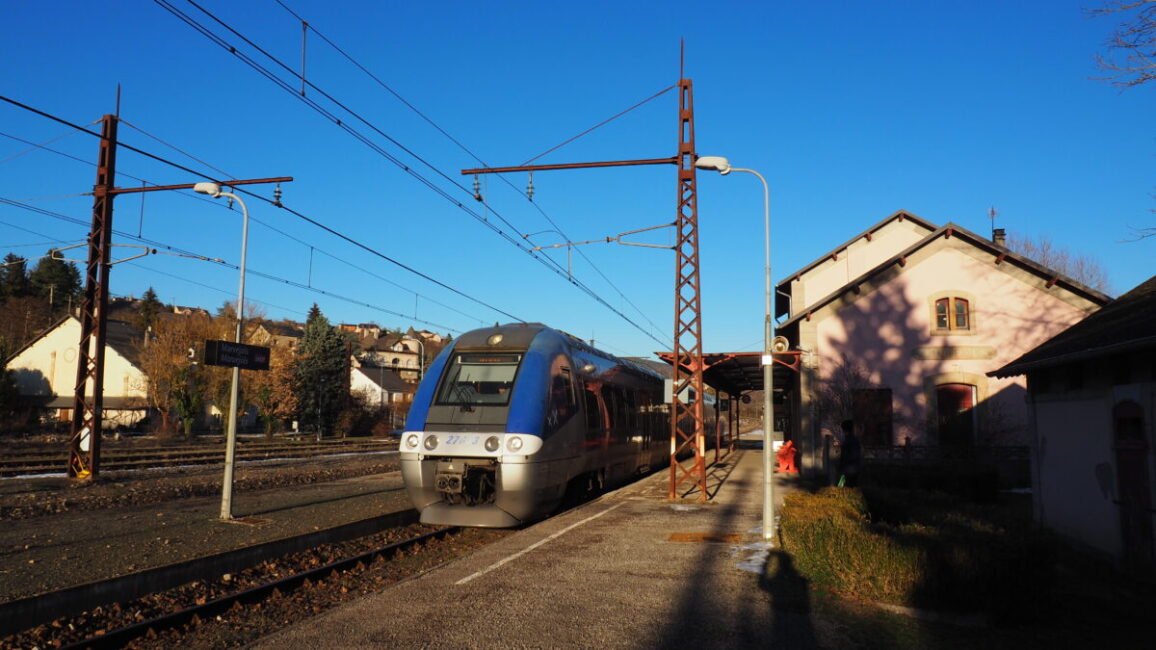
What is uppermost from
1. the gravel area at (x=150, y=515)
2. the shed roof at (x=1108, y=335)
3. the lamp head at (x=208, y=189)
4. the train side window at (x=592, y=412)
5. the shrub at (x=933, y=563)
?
the lamp head at (x=208, y=189)

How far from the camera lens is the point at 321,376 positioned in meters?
54.4

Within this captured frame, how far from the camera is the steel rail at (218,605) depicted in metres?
6.66

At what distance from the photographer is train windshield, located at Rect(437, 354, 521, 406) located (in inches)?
497

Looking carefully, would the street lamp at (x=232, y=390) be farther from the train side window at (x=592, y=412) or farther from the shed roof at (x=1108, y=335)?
the shed roof at (x=1108, y=335)

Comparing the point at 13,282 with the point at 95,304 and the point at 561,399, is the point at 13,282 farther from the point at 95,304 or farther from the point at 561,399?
the point at 561,399

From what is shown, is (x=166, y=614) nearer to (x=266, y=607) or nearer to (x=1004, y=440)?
(x=266, y=607)

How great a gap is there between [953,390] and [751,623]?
1849 centimetres

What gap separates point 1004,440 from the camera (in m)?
21.9

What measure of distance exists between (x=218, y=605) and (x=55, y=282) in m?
87.4

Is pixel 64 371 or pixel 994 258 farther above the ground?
pixel 994 258

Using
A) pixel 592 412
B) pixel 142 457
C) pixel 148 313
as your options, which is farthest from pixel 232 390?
pixel 148 313

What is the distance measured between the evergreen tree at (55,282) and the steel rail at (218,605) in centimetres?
7870

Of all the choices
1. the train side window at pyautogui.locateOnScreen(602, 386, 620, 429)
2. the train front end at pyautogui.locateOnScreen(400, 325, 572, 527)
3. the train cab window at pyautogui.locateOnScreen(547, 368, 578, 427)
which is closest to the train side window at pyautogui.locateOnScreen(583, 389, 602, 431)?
the train side window at pyautogui.locateOnScreen(602, 386, 620, 429)

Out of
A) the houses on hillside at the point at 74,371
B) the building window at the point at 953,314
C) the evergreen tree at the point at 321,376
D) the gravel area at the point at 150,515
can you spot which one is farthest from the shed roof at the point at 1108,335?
the houses on hillside at the point at 74,371
